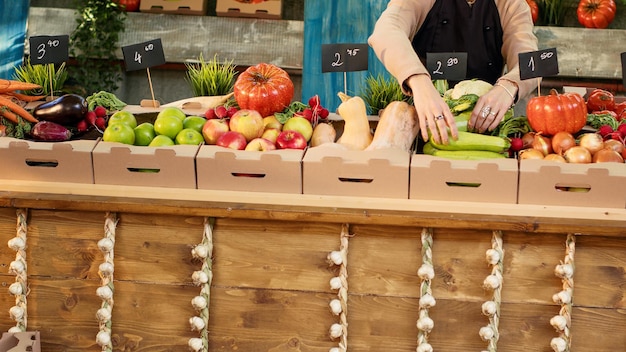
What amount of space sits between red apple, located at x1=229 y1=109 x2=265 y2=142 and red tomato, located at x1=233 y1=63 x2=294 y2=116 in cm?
12

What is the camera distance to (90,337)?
85.7 inches

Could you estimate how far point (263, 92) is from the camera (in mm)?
2451

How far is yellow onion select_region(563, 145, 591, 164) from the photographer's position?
6.81 feet

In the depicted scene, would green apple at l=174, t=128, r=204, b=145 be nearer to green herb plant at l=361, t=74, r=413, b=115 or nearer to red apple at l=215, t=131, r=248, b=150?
red apple at l=215, t=131, r=248, b=150

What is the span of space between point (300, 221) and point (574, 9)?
4220 millimetres

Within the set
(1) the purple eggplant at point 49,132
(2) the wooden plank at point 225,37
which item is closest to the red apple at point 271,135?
(1) the purple eggplant at point 49,132

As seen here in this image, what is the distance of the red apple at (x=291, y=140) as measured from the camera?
2.23m

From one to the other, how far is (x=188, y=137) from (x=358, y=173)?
1.81 ft

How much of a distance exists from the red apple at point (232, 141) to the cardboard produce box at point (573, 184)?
78 cm

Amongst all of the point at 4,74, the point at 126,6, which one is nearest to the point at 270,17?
the point at 126,6

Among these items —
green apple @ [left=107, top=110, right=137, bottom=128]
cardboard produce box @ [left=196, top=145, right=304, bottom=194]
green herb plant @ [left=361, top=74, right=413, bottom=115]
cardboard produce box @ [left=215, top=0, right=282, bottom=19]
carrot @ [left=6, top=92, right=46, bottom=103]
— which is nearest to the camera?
cardboard produce box @ [left=196, top=145, right=304, bottom=194]

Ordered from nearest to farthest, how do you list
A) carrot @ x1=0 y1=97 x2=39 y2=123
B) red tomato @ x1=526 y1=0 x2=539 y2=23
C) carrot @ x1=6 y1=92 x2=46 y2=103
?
carrot @ x1=0 y1=97 x2=39 y2=123
carrot @ x1=6 y1=92 x2=46 y2=103
red tomato @ x1=526 y1=0 x2=539 y2=23

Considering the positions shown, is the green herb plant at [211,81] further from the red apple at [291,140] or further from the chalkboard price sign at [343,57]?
the red apple at [291,140]

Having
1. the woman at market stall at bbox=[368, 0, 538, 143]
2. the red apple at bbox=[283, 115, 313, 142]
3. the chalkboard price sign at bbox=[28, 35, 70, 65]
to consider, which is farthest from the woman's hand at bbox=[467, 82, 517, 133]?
the chalkboard price sign at bbox=[28, 35, 70, 65]
